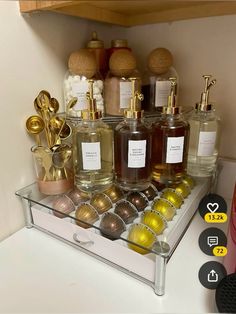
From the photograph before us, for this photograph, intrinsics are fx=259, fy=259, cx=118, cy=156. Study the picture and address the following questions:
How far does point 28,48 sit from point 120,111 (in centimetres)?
24

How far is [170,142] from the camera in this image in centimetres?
56

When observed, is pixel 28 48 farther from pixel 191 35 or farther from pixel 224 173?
pixel 224 173

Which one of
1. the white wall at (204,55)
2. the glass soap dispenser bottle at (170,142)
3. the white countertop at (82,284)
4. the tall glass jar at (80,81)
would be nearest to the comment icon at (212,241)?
the white countertop at (82,284)

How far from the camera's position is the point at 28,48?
0.55 m

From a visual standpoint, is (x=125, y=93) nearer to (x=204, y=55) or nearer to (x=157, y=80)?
(x=157, y=80)

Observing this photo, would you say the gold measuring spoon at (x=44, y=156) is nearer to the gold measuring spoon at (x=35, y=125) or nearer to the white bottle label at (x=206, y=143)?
the gold measuring spoon at (x=35, y=125)

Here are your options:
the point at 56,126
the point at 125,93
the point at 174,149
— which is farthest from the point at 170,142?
the point at 56,126

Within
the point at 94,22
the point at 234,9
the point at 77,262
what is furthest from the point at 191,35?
the point at 77,262

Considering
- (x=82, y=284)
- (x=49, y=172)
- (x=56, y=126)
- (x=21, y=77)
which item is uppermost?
(x=21, y=77)

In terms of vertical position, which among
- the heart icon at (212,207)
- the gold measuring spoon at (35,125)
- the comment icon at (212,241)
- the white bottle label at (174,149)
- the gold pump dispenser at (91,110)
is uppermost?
the gold pump dispenser at (91,110)

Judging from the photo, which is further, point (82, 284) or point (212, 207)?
point (212, 207)

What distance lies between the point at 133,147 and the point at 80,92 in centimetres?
18

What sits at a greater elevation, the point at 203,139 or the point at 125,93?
the point at 125,93

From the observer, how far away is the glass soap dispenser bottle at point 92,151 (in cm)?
54
